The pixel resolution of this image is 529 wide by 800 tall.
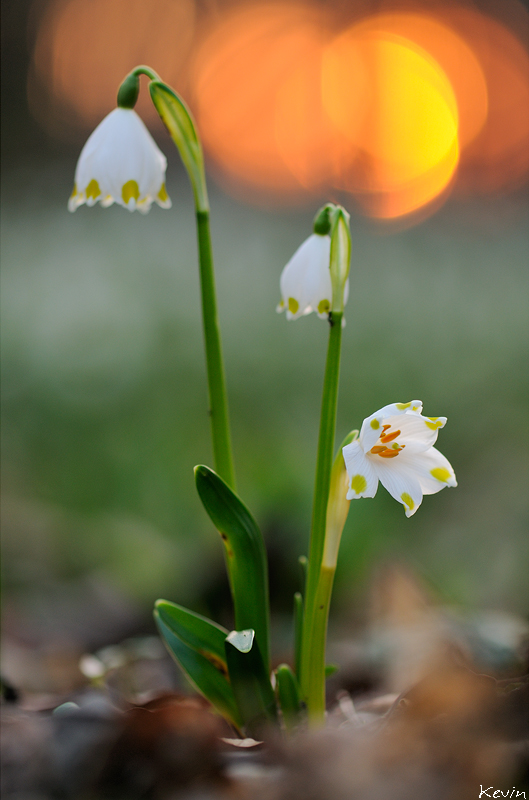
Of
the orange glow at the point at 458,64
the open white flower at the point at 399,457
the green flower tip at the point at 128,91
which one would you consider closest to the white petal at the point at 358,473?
the open white flower at the point at 399,457

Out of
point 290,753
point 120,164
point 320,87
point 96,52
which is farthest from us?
point 96,52

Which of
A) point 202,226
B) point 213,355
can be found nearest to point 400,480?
point 213,355

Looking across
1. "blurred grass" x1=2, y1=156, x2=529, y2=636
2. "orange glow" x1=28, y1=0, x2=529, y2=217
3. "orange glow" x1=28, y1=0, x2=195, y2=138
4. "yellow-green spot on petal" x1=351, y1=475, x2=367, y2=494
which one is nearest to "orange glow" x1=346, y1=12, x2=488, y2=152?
"orange glow" x1=28, y1=0, x2=529, y2=217

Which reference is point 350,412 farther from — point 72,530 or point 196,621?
point 196,621

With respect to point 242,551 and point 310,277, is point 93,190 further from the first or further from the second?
point 242,551

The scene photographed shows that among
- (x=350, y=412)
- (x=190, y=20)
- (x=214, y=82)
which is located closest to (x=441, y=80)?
(x=214, y=82)

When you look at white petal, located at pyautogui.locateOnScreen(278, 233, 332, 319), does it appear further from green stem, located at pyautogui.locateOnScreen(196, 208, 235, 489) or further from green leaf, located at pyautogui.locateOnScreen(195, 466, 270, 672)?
green leaf, located at pyautogui.locateOnScreen(195, 466, 270, 672)

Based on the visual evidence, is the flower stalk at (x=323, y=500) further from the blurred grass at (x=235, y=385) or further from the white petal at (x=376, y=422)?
the blurred grass at (x=235, y=385)
